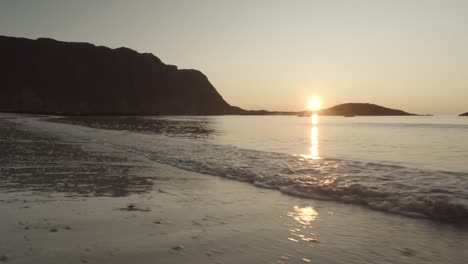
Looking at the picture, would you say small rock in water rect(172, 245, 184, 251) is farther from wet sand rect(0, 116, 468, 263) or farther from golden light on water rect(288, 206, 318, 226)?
golden light on water rect(288, 206, 318, 226)

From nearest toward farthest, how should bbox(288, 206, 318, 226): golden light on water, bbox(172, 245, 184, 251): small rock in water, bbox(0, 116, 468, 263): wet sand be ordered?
bbox(0, 116, 468, 263): wet sand, bbox(172, 245, 184, 251): small rock in water, bbox(288, 206, 318, 226): golden light on water

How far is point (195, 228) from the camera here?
19.4 ft

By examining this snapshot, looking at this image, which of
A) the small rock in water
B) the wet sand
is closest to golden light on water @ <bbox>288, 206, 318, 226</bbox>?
the wet sand

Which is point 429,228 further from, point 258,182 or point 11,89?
point 11,89

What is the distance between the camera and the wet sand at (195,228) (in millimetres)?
4680

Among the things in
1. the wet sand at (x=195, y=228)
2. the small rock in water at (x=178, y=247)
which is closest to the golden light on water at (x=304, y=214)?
the wet sand at (x=195, y=228)

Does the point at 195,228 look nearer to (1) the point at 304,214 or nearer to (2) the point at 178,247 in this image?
(2) the point at 178,247

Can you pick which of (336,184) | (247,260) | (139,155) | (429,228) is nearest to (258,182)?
(336,184)

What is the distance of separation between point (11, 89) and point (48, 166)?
193338 mm

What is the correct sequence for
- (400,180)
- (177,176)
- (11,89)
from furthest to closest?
1. (11,89)
2. (177,176)
3. (400,180)

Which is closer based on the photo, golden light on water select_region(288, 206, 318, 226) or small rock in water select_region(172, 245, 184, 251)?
small rock in water select_region(172, 245, 184, 251)

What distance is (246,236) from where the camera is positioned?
5.57m

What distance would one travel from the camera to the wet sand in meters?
4.68

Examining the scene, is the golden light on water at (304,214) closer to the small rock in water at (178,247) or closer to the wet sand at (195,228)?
the wet sand at (195,228)
